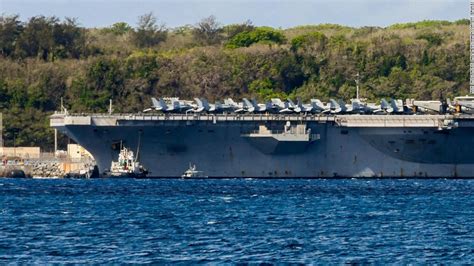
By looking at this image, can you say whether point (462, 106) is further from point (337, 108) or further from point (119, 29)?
point (119, 29)

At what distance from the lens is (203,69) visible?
107000mm

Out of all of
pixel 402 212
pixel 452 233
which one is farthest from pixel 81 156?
pixel 452 233

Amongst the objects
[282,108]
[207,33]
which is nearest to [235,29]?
[207,33]

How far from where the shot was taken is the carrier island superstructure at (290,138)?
74188mm

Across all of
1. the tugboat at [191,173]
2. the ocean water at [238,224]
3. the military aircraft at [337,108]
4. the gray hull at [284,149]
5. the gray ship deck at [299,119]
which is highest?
the military aircraft at [337,108]

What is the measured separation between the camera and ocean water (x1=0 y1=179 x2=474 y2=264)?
35750 mm

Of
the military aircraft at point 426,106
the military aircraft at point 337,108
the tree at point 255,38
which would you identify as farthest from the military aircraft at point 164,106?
the tree at point 255,38

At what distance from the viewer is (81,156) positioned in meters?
90.9

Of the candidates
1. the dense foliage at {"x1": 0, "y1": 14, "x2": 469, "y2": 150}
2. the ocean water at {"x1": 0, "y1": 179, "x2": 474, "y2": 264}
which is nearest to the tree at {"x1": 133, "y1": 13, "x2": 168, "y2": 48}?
the dense foliage at {"x1": 0, "y1": 14, "x2": 469, "y2": 150}

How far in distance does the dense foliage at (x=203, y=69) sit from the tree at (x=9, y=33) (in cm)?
8

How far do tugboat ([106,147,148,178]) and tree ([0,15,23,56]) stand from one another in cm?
4043

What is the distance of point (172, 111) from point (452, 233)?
36.9 m

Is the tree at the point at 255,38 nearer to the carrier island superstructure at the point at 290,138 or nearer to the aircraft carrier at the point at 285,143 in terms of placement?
the carrier island superstructure at the point at 290,138

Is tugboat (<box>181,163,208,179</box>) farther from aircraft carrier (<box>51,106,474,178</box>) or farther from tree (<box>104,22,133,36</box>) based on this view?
tree (<box>104,22,133,36</box>)
